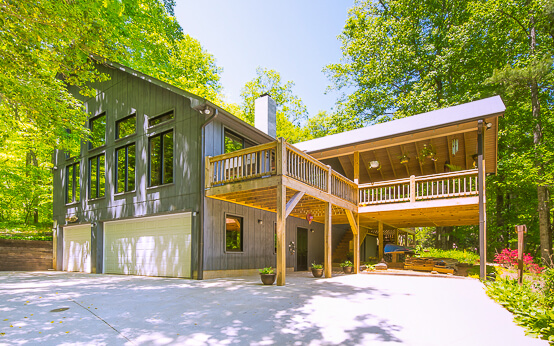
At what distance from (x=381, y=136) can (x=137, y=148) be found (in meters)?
8.13

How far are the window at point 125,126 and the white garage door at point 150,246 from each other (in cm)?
324

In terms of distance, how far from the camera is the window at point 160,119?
1102 centimetres

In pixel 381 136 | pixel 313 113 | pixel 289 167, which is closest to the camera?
pixel 289 167

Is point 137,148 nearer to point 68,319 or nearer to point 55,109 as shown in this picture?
point 55,109

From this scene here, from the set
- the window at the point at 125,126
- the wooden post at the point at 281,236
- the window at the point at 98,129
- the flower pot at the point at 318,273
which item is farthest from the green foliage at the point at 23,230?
the wooden post at the point at 281,236

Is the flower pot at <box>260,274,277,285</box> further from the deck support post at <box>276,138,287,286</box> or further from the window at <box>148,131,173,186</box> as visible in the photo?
the window at <box>148,131,173,186</box>

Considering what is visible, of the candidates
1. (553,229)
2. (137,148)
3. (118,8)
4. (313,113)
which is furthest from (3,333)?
(313,113)

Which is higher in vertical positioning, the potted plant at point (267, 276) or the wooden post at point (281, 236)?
the wooden post at point (281, 236)

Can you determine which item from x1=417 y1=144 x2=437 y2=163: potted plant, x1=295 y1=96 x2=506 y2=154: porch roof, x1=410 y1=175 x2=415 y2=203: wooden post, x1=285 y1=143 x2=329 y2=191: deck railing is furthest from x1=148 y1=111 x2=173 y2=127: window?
x1=417 y1=144 x2=437 y2=163: potted plant

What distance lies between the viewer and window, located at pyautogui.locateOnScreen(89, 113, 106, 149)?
13828 mm

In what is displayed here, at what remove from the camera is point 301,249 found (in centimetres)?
1434

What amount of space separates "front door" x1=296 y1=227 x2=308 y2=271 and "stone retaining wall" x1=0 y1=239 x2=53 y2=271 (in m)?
10.8

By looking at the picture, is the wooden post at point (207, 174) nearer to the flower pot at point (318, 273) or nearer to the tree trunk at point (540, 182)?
the flower pot at point (318, 273)

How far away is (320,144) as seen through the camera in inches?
484
